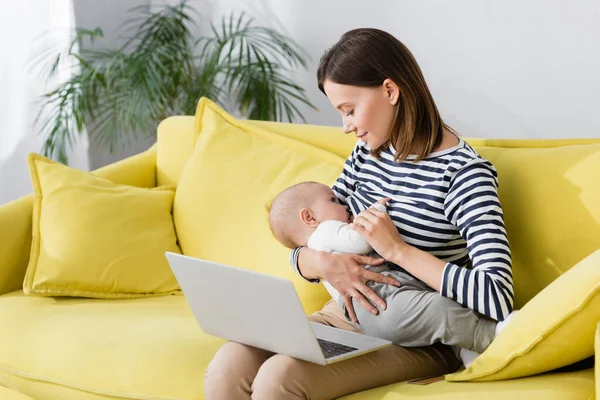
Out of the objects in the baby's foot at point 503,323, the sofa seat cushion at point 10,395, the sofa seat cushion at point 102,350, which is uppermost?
the baby's foot at point 503,323

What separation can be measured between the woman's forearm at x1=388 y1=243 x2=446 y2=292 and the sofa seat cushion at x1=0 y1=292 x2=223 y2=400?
48 centimetres

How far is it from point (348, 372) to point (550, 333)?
360mm

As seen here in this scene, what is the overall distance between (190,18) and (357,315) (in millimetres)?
2281

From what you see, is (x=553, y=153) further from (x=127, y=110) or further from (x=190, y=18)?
(x=190, y=18)

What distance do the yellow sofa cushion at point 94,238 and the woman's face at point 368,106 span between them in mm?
826

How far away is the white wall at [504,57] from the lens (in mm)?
2609

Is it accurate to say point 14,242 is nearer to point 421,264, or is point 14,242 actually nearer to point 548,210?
point 421,264

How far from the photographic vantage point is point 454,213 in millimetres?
1609

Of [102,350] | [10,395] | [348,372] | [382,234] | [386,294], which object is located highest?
[382,234]

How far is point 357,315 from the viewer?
1.64 metres

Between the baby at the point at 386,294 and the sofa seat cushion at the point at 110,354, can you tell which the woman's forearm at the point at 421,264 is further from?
the sofa seat cushion at the point at 110,354

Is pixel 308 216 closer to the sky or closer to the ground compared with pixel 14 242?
closer to the sky

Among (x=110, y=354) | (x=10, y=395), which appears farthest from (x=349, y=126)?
(x=10, y=395)

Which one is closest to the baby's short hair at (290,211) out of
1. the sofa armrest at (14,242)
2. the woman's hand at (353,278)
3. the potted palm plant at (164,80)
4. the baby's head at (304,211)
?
the baby's head at (304,211)
